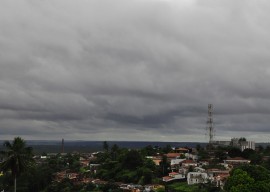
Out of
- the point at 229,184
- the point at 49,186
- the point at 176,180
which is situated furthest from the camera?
the point at 176,180

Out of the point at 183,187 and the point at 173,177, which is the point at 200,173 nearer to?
the point at 183,187

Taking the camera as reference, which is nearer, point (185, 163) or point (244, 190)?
point (244, 190)

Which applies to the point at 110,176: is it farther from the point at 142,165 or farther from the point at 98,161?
the point at 98,161

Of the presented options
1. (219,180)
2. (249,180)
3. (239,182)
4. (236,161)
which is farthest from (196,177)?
(249,180)

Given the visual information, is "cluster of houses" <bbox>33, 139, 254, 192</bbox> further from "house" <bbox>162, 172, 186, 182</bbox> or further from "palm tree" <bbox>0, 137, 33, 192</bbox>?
"palm tree" <bbox>0, 137, 33, 192</bbox>

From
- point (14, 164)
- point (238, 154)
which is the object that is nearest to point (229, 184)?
point (14, 164)

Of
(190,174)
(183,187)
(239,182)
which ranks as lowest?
(183,187)
